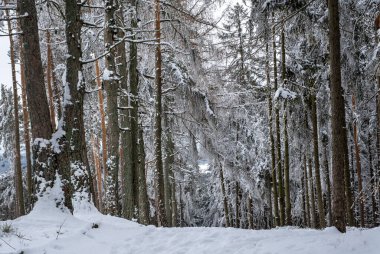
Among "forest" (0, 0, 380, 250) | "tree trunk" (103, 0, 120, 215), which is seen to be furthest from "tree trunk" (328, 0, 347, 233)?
"tree trunk" (103, 0, 120, 215)

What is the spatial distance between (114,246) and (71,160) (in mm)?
2050

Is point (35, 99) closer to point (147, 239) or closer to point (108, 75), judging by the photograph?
point (108, 75)

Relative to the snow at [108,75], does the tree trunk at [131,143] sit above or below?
below

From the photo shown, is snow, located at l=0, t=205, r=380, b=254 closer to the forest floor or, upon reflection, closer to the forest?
the forest floor

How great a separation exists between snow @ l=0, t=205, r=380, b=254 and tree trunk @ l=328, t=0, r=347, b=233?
0.66 m

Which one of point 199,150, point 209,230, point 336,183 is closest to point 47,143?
point 209,230

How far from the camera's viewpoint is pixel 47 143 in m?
6.43

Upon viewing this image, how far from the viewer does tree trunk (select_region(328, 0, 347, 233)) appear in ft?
22.2

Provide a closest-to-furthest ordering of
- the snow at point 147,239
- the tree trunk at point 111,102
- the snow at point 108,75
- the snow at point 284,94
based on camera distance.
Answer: the snow at point 147,239, the snow at point 108,75, the tree trunk at point 111,102, the snow at point 284,94

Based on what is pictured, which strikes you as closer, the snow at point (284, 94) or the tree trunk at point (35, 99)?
the tree trunk at point (35, 99)

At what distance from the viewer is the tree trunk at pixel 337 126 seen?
6.76 m

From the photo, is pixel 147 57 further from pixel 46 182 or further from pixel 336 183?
pixel 336 183

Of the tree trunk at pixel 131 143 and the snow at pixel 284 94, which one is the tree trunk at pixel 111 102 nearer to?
the tree trunk at pixel 131 143

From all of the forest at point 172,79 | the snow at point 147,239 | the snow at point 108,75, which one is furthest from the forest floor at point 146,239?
the snow at point 108,75
